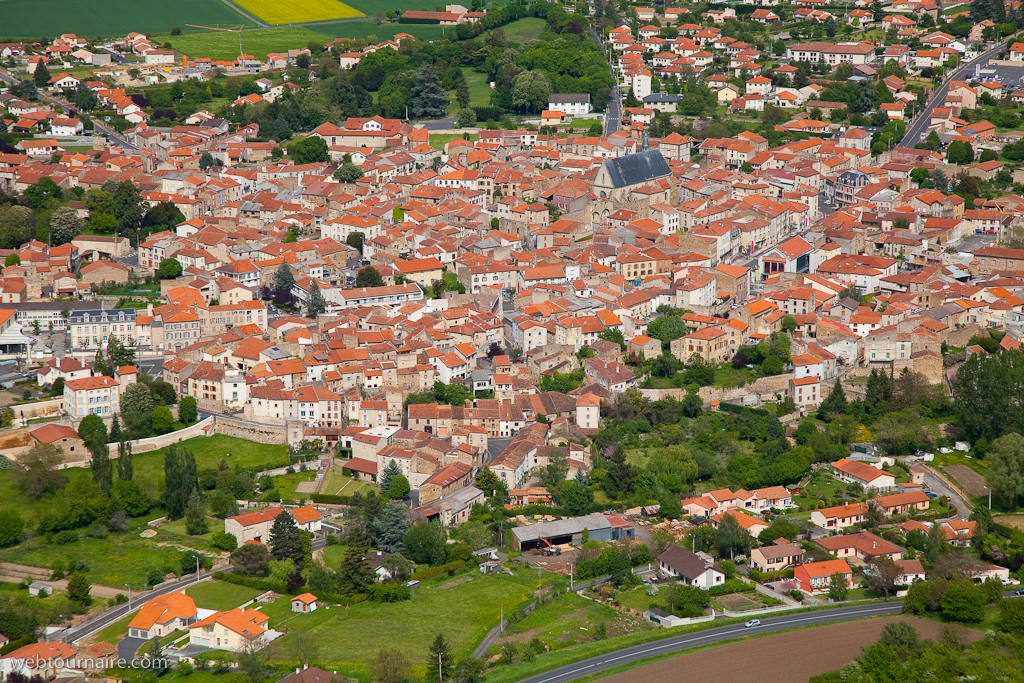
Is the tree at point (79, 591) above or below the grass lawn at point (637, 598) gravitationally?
above

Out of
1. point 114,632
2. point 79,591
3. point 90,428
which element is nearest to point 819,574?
point 114,632

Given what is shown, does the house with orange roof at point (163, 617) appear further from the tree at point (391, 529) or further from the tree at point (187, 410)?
the tree at point (187, 410)

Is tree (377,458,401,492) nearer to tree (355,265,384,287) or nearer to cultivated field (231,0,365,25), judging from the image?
tree (355,265,384,287)

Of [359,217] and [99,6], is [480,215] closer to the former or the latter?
[359,217]

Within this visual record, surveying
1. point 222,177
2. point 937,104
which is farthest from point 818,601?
point 937,104

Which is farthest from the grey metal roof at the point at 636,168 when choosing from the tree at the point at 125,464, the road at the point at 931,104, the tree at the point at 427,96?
the tree at the point at 125,464

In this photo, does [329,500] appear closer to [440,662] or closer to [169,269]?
[440,662]
